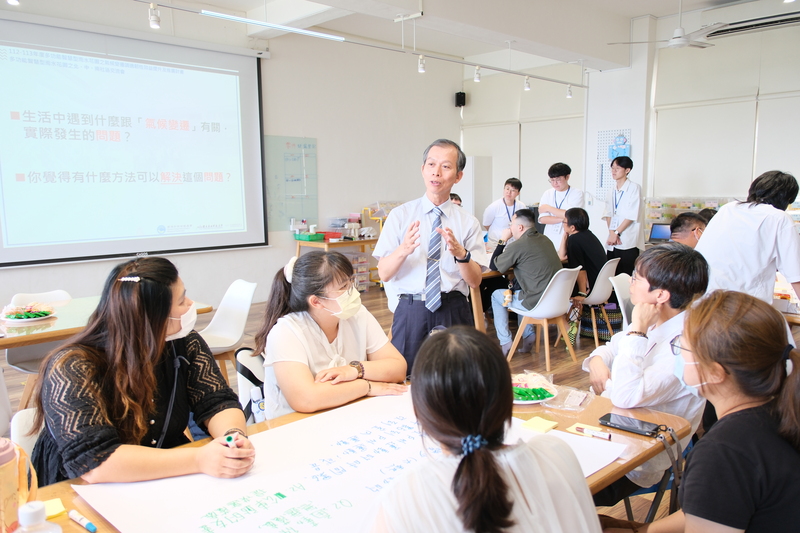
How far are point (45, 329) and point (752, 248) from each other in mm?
3839

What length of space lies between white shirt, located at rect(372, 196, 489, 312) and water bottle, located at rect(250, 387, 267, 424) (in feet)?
3.03

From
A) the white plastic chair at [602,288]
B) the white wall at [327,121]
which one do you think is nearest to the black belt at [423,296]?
the white plastic chair at [602,288]

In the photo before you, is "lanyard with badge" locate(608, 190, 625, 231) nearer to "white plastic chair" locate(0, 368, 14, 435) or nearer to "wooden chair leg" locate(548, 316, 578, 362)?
"wooden chair leg" locate(548, 316, 578, 362)

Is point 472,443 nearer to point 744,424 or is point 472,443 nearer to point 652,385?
point 744,424

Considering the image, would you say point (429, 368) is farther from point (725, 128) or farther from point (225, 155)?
point (725, 128)

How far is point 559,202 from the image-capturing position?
629 centimetres

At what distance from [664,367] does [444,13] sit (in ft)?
12.9

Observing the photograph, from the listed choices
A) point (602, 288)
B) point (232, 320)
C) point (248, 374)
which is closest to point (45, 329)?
point (232, 320)

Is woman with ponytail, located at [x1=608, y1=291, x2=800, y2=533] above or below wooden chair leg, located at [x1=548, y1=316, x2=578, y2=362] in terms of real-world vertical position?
above

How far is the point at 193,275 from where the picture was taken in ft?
20.8

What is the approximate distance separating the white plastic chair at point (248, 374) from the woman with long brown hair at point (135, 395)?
39 cm

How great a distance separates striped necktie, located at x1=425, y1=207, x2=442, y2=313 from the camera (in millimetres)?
2732

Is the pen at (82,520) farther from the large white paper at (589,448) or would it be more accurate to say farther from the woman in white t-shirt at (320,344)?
the large white paper at (589,448)

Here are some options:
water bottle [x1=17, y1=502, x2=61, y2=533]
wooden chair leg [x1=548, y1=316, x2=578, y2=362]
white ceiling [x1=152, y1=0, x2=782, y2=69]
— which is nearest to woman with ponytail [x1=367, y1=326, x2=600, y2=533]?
water bottle [x1=17, y1=502, x2=61, y2=533]
